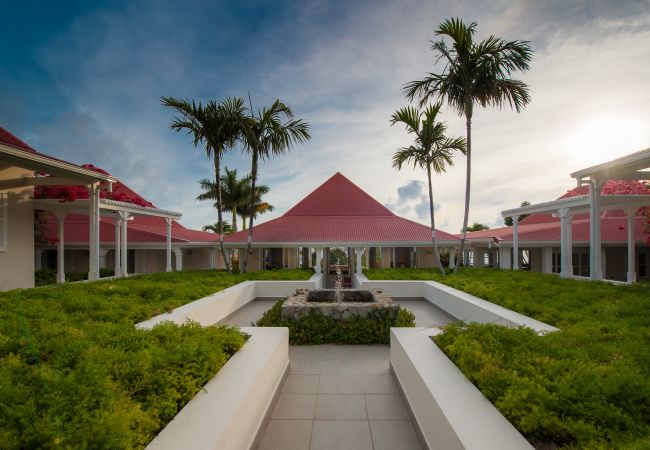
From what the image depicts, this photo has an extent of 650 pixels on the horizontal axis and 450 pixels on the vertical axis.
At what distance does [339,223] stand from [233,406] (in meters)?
18.7

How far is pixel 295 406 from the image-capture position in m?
4.56

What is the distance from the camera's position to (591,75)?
31.6 feet

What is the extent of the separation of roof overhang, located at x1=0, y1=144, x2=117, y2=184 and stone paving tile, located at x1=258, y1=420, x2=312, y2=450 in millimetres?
7422

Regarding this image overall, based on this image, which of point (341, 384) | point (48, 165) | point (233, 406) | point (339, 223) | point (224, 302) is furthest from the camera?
point (339, 223)

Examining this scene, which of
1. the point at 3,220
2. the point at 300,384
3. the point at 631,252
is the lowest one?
the point at 300,384

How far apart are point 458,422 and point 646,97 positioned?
36.7 ft

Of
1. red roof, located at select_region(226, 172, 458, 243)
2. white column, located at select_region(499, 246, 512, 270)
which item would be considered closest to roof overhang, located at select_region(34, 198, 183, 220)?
red roof, located at select_region(226, 172, 458, 243)

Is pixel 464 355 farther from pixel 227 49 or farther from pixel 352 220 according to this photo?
pixel 352 220

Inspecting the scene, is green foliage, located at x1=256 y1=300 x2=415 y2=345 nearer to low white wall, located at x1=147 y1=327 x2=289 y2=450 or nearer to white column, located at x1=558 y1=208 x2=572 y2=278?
low white wall, located at x1=147 y1=327 x2=289 y2=450

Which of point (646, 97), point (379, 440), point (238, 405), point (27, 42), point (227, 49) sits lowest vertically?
point (379, 440)

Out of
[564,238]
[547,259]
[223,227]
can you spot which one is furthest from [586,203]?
[223,227]

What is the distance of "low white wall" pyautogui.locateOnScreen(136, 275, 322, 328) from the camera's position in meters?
6.93

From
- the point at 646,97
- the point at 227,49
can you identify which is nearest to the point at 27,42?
the point at 227,49

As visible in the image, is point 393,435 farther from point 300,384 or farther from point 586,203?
point 586,203
